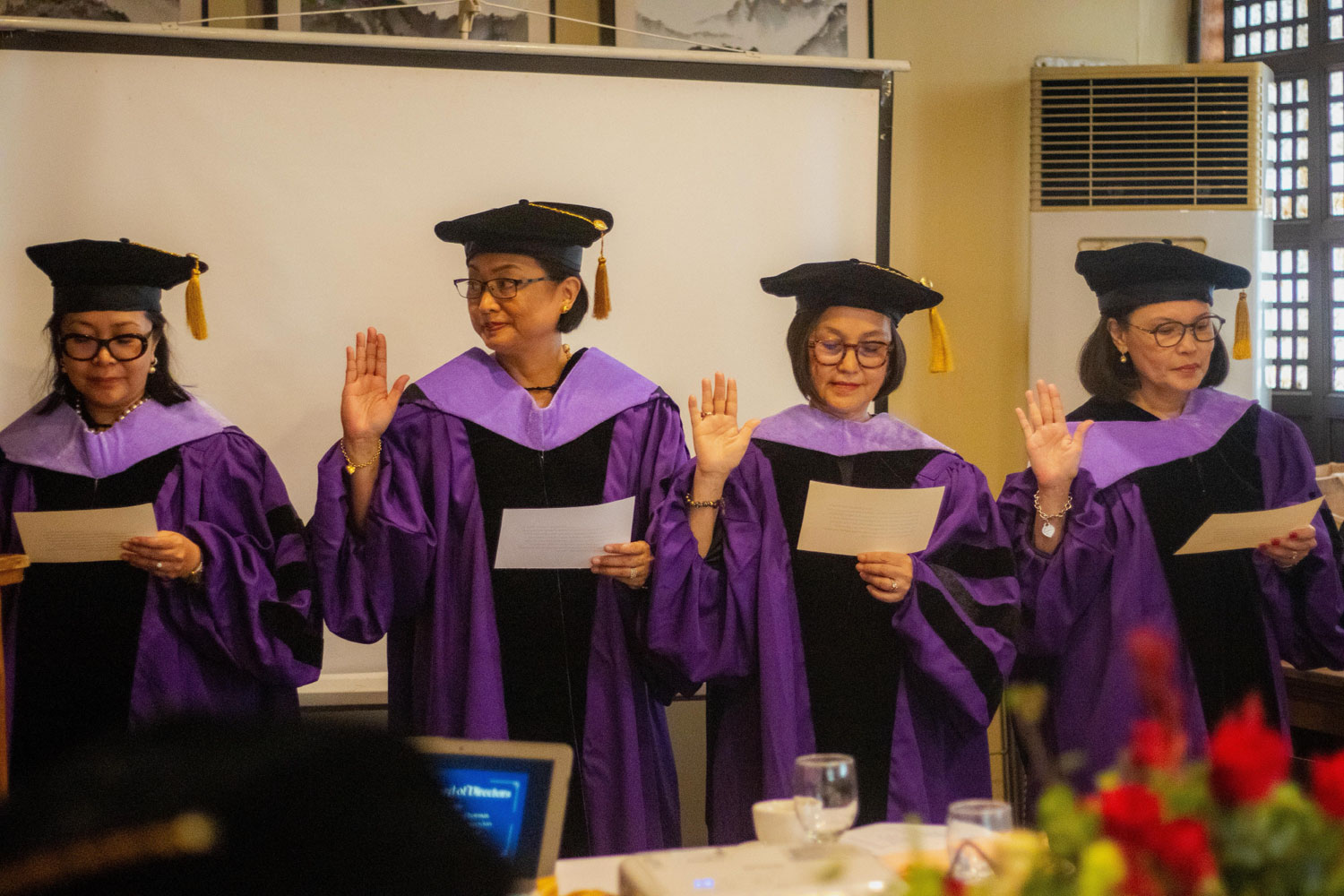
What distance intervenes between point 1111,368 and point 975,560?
73 cm

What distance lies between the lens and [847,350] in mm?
2939

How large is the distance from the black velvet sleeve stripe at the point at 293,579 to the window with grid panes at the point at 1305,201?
177 inches

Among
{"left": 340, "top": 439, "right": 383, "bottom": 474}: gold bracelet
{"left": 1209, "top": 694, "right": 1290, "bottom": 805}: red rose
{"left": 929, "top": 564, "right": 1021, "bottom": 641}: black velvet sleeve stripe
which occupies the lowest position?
{"left": 929, "top": 564, "right": 1021, "bottom": 641}: black velvet sleeve stripe

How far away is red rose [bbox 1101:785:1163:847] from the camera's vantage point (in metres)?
0.84

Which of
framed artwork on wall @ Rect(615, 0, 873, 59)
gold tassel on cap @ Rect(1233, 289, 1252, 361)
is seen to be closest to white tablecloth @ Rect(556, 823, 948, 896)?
gold tassel on cap @ Rect(1233, 289, 1252, 361)

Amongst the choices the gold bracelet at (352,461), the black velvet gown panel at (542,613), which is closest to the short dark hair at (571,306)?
the black velvet gown panel at (542,613)

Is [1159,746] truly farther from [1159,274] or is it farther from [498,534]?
[1159,274]

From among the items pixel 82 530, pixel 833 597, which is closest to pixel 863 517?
pixel 833 597

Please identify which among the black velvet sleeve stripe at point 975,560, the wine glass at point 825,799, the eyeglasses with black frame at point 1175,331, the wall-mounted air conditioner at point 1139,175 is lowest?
the wine glass at point 825,799

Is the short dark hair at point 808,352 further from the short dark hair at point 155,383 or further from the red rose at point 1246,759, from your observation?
the red rose at point 1246,759

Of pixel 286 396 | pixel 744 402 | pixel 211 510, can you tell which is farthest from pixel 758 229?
pixel 211 510

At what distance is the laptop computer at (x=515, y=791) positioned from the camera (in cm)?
163

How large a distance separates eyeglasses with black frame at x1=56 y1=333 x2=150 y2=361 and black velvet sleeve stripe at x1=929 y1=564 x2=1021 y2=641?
2.05m

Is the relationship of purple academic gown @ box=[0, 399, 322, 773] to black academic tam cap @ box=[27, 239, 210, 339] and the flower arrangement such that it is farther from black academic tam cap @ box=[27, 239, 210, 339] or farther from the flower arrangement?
the flower arrangement
